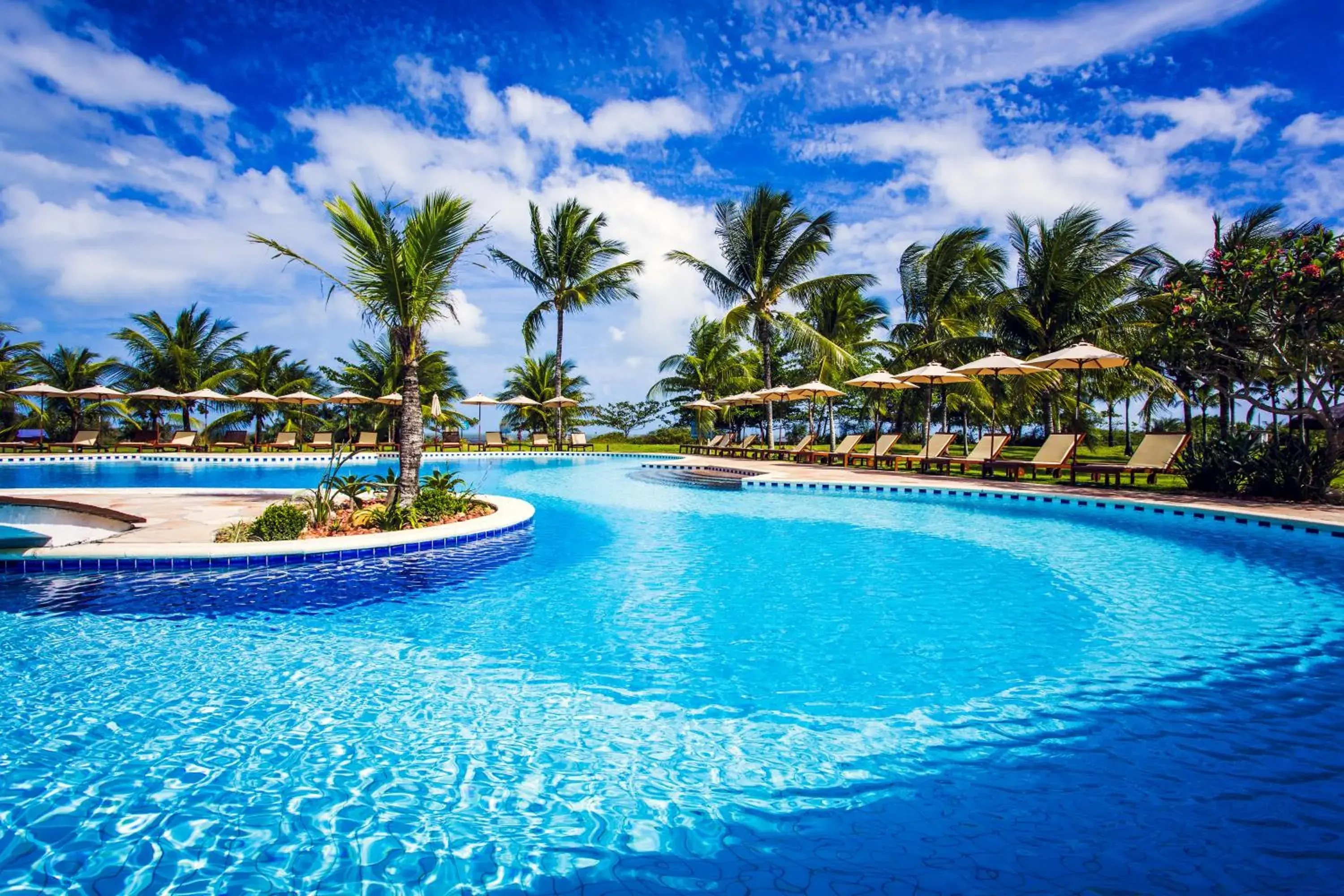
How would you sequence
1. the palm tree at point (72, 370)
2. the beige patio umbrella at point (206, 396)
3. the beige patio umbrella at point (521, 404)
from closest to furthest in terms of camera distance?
the beige patio umbrella at point (206, 396)
the palm tree at point (72, 370)
the beige patio umbrella at point (521, 404)

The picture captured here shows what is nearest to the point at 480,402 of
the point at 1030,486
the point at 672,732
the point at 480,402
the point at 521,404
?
the point at 480,402

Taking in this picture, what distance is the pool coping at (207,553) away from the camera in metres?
5.88

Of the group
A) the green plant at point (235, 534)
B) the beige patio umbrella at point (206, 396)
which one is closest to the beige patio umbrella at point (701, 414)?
the beige patio umbrella at point (206, 396)

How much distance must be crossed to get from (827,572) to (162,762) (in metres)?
5.33

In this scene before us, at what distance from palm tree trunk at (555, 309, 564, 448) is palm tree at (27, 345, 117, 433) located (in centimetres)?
1786

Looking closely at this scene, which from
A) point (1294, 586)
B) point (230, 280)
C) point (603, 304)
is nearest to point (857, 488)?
point (1294, 586)

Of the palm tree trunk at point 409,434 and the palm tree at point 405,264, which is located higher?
the palm tree at point 405,264

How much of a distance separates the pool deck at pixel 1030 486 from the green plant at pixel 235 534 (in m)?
9.71

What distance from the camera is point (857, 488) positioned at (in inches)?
513

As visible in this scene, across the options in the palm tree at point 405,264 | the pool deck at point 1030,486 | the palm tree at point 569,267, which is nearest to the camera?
the palm tree at point 405,264

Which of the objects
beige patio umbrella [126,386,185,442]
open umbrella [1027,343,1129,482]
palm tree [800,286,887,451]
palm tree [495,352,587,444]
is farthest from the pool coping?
palm tree [495,352,587,444]

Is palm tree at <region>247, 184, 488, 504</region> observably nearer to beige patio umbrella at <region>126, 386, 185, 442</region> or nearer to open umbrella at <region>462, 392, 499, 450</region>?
open umbrella at <region>462, 392, 499, 450</region>

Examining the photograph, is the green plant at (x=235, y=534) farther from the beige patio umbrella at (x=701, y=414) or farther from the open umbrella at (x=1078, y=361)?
the beige patio umbrella at (x=701, y=414)

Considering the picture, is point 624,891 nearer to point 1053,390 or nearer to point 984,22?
point 984,22
